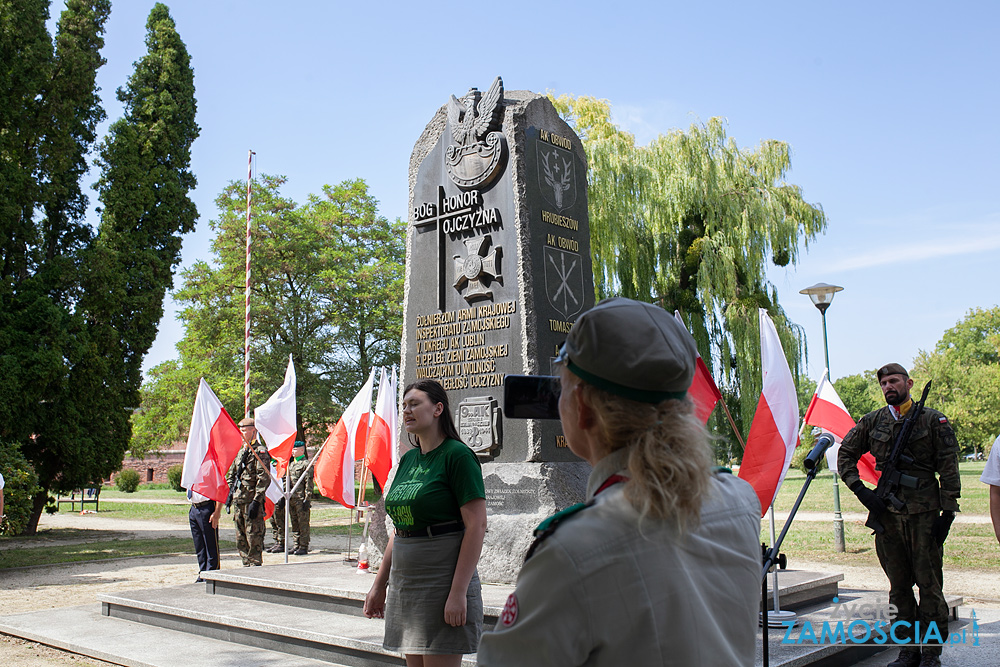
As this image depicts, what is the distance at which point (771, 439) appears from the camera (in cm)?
577

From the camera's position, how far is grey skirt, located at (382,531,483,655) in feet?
11.1

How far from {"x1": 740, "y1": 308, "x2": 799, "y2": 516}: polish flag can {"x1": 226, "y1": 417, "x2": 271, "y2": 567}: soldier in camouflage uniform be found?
306 inches

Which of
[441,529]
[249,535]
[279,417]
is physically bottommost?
[249,535]

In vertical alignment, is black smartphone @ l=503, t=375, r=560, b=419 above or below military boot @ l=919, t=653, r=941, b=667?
above

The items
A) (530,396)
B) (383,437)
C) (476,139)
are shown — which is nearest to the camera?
(530,396)

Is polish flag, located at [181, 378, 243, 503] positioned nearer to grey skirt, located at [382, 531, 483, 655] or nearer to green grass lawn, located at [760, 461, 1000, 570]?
grey skirt, located at [382, 531, 483, 655]

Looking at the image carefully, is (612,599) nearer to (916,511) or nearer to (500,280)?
(916,511)

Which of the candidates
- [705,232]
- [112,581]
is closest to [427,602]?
[112,581]

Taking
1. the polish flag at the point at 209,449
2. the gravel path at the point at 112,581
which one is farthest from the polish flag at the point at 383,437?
the gravel path at the point at 112,581

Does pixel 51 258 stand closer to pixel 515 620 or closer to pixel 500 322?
pixel 500 322

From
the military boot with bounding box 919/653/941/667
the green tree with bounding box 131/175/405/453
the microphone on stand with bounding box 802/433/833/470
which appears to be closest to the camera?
the microphone on stand with bounding box 802/433/833/470

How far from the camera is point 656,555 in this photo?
1236 millimetres

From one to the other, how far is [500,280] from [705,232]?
12721 millimetres
